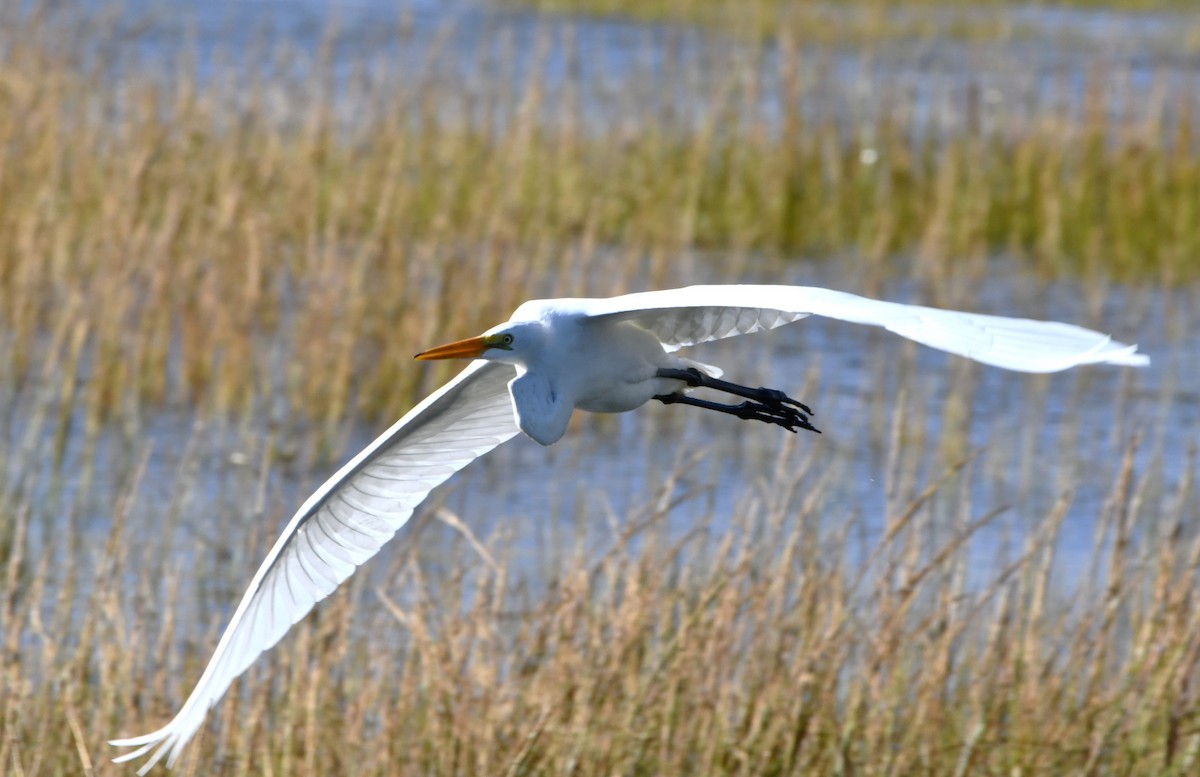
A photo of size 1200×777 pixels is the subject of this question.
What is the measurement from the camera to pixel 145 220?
6438mm

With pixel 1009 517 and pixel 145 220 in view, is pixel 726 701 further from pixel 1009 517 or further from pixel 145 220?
pixel 145 220

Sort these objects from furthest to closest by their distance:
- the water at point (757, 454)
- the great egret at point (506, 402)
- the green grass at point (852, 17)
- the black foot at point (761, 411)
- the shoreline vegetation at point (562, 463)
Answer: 1. the green grass at point (852, 17)
2. the water at point (757, 454)
3. the shoreline vegetation at point (562, 463)
4. the black foot at point (761, 411)
5. the great egret at point (506, 402)

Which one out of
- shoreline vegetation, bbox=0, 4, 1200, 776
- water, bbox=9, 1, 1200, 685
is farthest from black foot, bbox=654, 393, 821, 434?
water, bbox=9, 1, 1200, 685

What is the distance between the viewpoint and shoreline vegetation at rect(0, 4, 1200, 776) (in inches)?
144

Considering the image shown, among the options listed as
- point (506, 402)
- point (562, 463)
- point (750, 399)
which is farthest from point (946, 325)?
point (562, 463)

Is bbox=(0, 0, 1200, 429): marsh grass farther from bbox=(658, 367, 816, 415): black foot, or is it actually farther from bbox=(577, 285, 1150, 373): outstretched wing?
bbox=(577, 285, 1150, 373): outstretched wing

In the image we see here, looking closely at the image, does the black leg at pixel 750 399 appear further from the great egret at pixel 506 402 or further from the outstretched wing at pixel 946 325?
the outstretched wing at pixel 946 325

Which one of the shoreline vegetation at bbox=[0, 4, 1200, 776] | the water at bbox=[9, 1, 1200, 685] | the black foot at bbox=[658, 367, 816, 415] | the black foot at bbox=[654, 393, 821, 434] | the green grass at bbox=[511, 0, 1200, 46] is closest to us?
the black foot at bbox=[658, 367, 816, 415]

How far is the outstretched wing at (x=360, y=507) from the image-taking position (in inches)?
127

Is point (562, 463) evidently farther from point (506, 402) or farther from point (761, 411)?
point (761, 411)

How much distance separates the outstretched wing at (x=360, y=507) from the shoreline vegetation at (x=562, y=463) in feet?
0.98

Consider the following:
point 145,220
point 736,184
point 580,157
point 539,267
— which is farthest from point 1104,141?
point 145,220

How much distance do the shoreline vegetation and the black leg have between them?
535 mm

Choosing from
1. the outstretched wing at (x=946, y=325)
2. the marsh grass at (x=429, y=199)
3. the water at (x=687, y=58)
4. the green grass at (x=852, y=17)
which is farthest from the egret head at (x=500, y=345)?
the green grass at (x=852, y=17)
